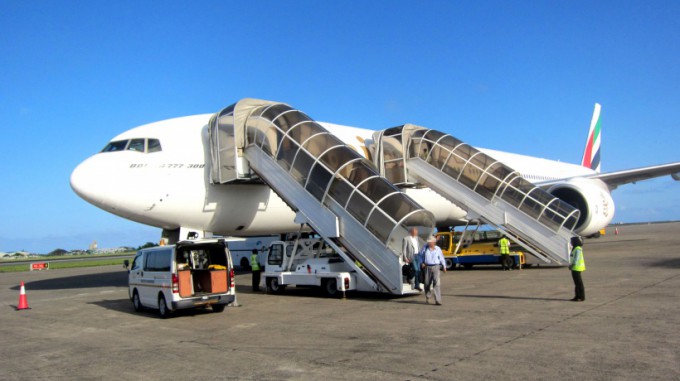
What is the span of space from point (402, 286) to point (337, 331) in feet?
11.6

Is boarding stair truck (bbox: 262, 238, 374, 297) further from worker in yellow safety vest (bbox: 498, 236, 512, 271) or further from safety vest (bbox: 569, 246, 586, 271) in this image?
worker in yellow safety vest (bbox: 498, 236, 512, 271)

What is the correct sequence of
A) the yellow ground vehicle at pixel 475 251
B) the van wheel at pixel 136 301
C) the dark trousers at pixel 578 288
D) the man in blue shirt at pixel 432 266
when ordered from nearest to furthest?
the dark trousers at pixel 578 288, the man in blue shirt at pixel 432 266, the van wheel at pixel 136 301, the yellow ground vehicle at pixel 475 251

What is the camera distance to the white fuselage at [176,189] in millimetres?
13352

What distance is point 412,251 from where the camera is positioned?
469 inches

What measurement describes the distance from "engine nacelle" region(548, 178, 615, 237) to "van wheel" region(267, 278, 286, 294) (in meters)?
12.9

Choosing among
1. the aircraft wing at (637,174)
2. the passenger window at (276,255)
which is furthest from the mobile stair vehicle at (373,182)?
the aircraft wing at (637,174)

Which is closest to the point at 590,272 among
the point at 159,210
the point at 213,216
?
the point at 213,216

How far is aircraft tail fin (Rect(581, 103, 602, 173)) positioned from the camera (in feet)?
124

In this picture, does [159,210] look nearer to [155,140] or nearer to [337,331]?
[155,140]

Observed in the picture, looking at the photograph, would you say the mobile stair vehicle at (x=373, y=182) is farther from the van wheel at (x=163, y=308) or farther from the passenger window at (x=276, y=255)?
the van wheel at (x=163, y=308)

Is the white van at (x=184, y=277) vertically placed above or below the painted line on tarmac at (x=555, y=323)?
above

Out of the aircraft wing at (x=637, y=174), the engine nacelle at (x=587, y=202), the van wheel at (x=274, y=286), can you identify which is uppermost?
the aircraft wing at (x=637, y=174)

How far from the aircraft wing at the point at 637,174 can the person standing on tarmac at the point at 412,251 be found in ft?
44.2

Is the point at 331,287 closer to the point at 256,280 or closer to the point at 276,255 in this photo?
the point at 276,255
